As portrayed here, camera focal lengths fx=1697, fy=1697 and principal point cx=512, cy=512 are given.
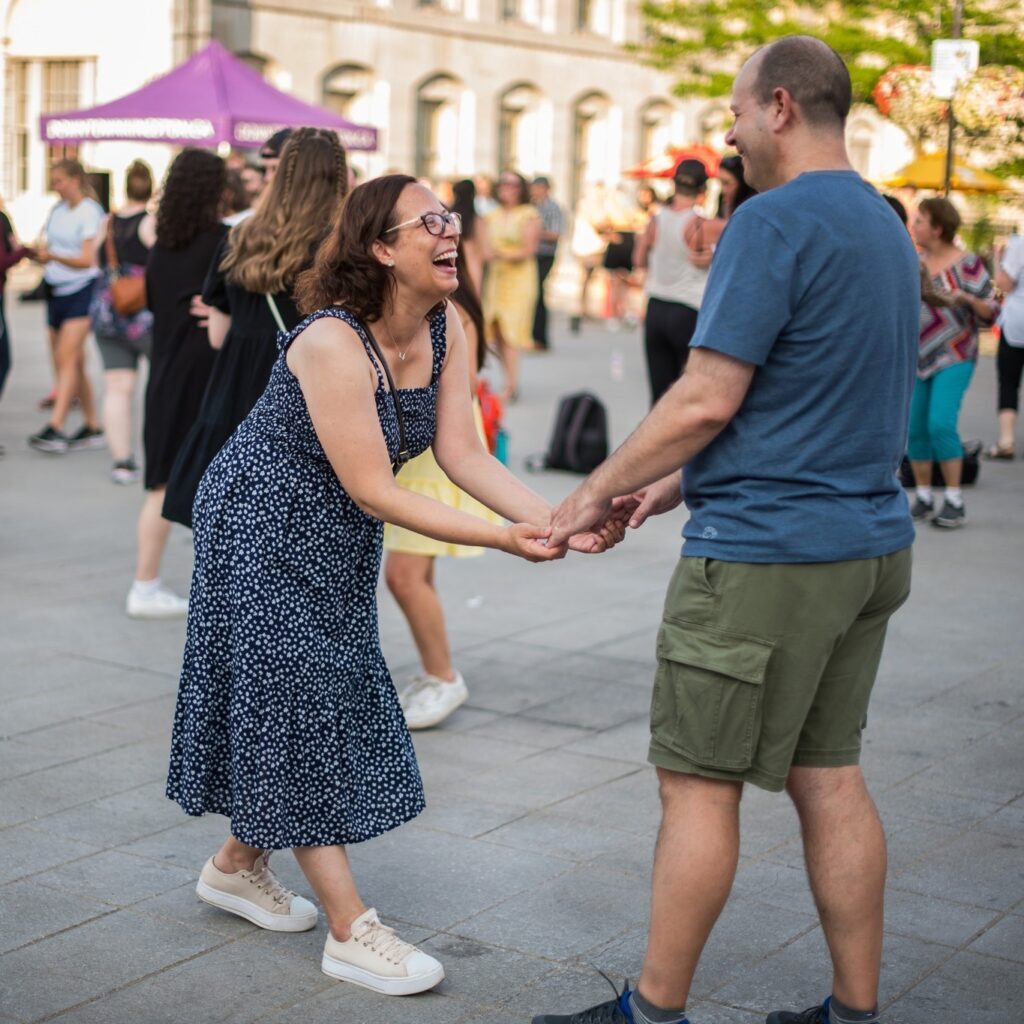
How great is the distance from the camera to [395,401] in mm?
3750

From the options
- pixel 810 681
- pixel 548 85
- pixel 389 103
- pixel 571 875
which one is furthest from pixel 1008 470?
pixel 548 85

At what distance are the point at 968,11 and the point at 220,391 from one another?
1648cm

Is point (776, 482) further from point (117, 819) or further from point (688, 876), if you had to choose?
point (117, 819)

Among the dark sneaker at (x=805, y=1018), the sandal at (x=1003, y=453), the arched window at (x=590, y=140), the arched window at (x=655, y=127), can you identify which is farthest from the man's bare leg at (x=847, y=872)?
the arched window at (x=655, y=127)

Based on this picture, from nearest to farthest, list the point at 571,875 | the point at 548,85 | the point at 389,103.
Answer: the point at 571,875 → the point at 389,103 → the point at 548,85

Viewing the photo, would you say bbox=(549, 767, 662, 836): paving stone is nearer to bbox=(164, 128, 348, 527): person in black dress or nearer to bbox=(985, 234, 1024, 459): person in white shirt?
bbox=(164, 128, 348, 527): person in black dress

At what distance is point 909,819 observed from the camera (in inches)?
191

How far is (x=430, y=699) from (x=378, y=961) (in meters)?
2.06

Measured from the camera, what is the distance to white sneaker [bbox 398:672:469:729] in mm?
5648

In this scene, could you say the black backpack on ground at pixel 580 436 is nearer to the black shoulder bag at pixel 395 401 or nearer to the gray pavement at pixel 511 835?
the gray pavement at pixel 511 835

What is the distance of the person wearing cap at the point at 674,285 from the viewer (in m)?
10.1

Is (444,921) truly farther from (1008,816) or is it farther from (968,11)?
(968,11)

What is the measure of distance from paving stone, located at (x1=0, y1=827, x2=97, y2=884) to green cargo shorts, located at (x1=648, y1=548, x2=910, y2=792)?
1865mm

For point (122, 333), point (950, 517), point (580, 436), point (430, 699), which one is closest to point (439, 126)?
point (580, 436)
